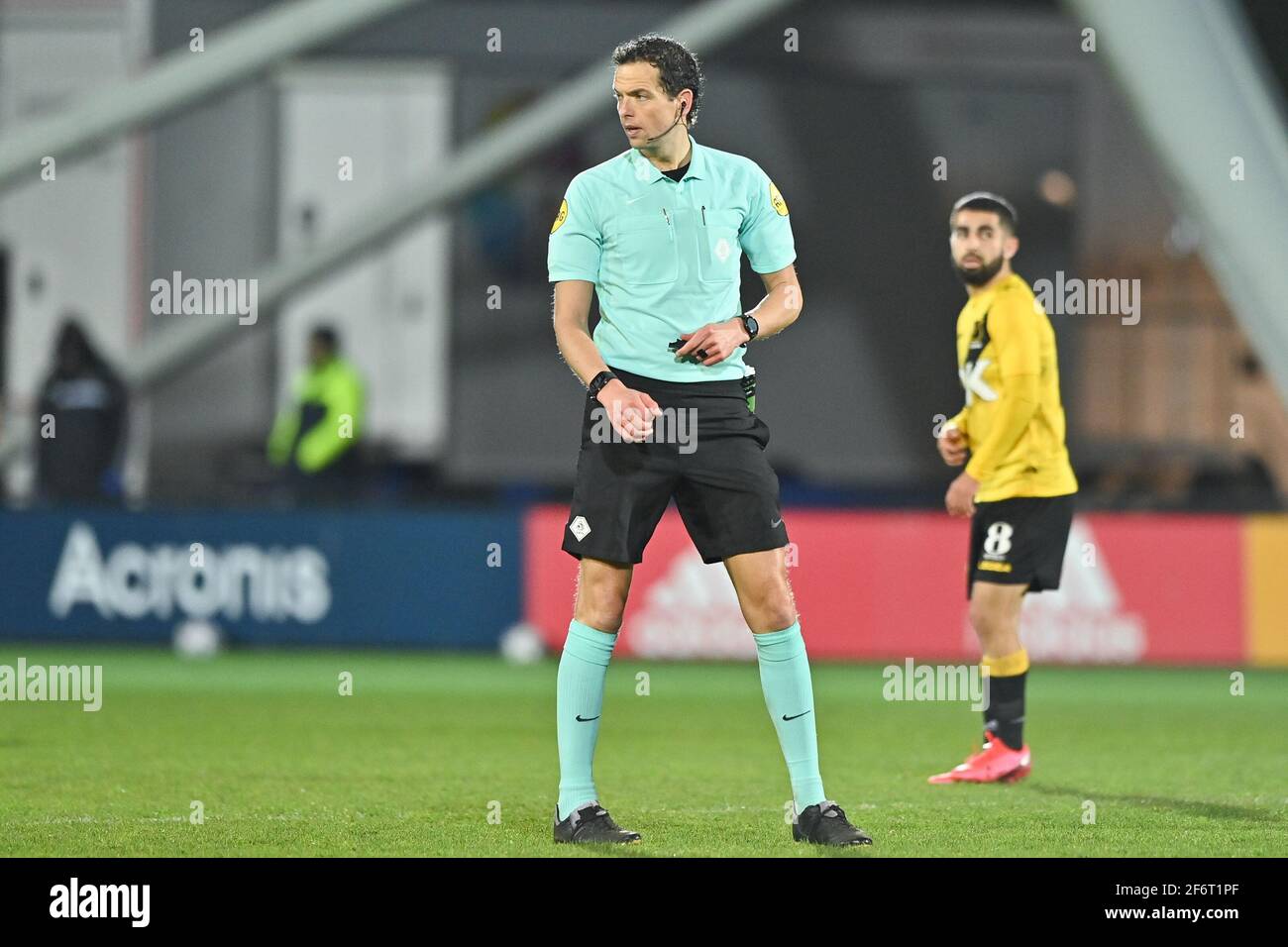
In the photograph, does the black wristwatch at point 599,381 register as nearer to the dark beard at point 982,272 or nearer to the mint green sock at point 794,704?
the mint green sock at point 794,704

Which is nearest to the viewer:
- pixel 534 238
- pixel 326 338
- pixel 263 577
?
pixel 263 577

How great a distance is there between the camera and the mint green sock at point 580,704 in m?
6.43

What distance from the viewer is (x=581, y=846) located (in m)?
6.25

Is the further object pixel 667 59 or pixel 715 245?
pixel 715 245

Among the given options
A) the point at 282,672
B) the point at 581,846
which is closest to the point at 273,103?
the point at 282,672

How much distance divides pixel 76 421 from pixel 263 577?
251 centimetres

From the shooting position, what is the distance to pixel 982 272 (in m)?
8.11

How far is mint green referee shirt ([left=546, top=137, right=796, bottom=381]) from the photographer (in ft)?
20.9

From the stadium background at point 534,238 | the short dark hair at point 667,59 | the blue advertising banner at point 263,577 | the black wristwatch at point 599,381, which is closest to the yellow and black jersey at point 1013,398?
the short dark hair at point 667,59

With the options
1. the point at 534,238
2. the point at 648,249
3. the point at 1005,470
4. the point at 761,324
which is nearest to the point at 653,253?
the point at 648,249

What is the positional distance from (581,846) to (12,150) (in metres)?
9.38

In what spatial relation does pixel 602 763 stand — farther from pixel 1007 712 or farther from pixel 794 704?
pixel 794 704

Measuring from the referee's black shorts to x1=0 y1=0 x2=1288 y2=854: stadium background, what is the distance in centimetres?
201
